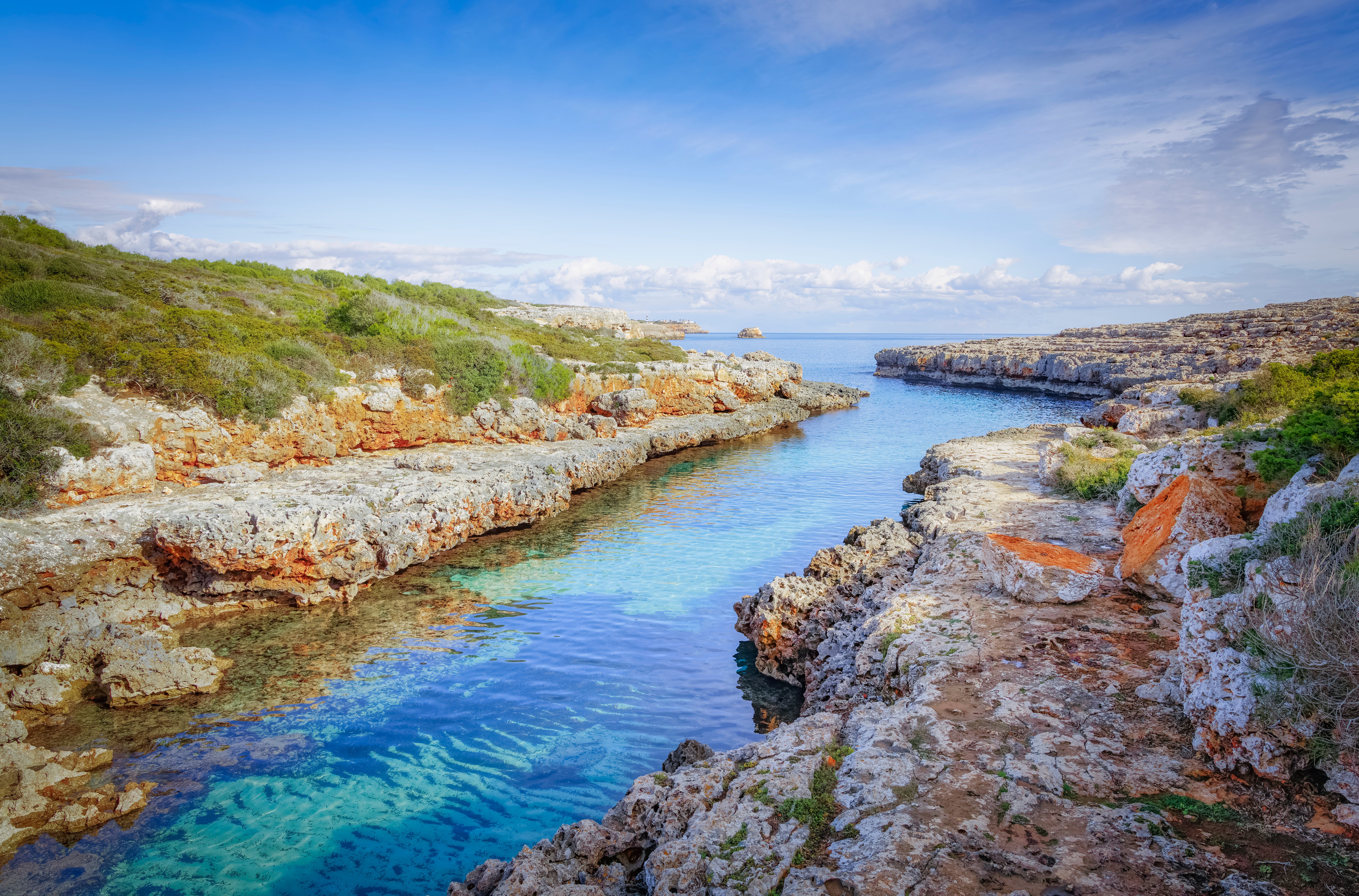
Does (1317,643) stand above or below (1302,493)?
below

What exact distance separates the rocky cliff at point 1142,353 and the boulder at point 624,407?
91.2ft

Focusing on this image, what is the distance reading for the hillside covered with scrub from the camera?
14.9 metres

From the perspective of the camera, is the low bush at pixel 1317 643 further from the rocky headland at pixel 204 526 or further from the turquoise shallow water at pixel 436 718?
the rocky headland at pixel 204 526

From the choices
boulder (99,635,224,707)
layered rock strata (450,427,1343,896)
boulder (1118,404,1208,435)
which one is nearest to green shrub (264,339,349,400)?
boulder (99,635,224,707)

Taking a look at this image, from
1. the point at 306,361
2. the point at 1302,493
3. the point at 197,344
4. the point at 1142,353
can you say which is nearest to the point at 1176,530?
the point at 1302,493

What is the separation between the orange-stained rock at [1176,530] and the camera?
855cm

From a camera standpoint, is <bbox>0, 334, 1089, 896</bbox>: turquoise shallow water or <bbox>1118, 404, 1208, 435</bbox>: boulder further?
<bbox>1118, 404, 1208, 435</bbox>: boulder

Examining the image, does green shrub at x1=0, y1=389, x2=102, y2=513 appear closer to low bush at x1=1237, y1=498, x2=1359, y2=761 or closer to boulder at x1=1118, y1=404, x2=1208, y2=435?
low bush at x1=1237, y1=498, x2=1359, y2=761

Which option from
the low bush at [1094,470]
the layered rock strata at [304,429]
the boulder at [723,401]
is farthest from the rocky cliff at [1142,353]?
the layered rock strata at [304,429]

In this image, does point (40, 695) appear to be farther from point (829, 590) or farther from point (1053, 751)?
point (1053, 751)

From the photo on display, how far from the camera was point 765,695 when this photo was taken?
11211 mm

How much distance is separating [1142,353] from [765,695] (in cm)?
7227

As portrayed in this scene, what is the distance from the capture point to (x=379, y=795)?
861 centimetres

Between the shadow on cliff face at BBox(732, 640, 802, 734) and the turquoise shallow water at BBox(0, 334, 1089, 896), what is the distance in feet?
0.15
